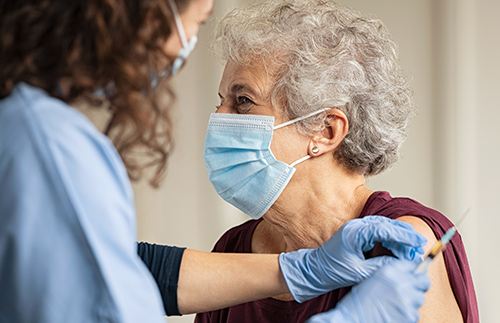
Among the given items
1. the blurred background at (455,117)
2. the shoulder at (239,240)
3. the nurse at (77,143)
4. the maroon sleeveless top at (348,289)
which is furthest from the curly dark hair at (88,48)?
the blurred background at (455,117)

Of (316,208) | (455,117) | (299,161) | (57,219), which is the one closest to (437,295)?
(316,208)

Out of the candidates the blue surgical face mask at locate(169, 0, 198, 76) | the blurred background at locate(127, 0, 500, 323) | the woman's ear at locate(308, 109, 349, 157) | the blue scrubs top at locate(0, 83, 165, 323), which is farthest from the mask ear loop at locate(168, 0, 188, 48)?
the blurred background at locate(127, 0, 500, 323)

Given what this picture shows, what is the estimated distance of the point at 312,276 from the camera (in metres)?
1.30

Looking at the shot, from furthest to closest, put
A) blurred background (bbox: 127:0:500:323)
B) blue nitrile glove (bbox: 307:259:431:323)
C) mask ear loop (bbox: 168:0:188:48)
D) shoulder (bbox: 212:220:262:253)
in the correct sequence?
blurred background (bbox: 127:0:500:323) → shoulder (bbox: 212:220:262:253) → blue nitrile glove (bbox: 307:259:431:323) → mask ear loop (bbox: 168:0:188:48)

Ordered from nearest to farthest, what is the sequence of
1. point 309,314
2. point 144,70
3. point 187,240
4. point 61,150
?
point 61,150 → point 144,70 → point 309,314 → point 187,240

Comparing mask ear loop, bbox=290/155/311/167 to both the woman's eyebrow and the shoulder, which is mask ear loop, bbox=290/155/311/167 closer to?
the woman's eyebrow

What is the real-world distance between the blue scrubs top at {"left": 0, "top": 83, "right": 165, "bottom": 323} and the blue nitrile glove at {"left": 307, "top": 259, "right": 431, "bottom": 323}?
0.52 meters

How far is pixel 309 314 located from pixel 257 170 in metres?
0.40

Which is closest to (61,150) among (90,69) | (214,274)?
(90,69)

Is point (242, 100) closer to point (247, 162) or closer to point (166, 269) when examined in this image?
point (247, 162)

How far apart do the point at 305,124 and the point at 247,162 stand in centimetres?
19

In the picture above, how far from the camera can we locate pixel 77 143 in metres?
0.74

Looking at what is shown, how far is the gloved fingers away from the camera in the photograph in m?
1.20

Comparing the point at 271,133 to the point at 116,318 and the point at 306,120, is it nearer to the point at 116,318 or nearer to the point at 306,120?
the point at 306,120
